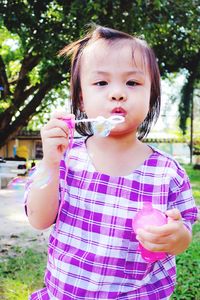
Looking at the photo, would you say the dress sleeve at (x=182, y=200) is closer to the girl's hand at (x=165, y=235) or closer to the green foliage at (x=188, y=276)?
the girl's hand at (x=165, y=235)

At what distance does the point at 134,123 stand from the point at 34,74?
906 cm

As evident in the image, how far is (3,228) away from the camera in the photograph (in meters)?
4.88

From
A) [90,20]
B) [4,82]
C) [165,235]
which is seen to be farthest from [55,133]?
[4,82]

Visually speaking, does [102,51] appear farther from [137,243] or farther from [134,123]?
[137,243]

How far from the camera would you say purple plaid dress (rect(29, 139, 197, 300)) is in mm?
1172

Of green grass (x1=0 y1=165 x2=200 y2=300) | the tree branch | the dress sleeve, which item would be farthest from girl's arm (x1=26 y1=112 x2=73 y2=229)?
the tree branch

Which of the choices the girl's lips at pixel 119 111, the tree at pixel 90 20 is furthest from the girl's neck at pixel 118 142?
the tree at pixel 90 20

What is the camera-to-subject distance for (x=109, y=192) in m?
1.23

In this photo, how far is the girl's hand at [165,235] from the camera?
3.32 feet

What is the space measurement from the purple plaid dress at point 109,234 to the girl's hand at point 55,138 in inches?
5.8

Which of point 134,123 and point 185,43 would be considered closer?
point 134,123

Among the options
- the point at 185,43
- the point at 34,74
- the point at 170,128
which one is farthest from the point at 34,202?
the point at 170,128

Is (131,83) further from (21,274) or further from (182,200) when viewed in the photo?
(21,274)

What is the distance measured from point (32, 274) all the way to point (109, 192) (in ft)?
6.95
